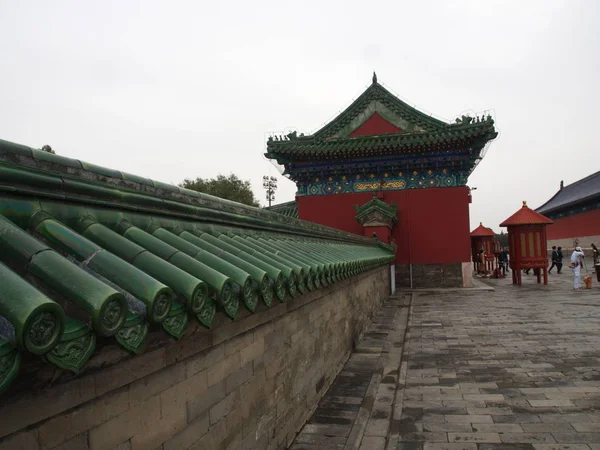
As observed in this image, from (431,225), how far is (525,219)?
12.7 ft

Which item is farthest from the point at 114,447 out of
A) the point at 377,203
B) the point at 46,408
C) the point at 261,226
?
the point at 377,203

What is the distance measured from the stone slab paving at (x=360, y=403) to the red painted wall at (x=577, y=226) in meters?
25.7

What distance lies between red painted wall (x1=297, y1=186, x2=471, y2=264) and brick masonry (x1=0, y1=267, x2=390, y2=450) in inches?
519

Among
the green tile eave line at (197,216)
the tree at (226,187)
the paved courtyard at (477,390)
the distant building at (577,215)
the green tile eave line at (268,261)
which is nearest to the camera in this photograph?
the green tile eave line at (197,216)

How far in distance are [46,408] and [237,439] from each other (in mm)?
1694

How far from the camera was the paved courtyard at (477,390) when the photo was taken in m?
4.40

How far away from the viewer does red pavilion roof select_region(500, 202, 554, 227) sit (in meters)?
17.4

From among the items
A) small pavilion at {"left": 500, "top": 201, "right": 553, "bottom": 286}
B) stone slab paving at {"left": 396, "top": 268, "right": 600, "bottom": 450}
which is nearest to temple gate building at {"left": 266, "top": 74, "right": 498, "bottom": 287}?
small pavilion at {"left": 500, "top": 201, "right": 553, "bottom": 286}

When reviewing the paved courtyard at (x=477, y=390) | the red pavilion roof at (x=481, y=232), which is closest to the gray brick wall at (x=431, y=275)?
the paved courtyard at (x=477, y=390)

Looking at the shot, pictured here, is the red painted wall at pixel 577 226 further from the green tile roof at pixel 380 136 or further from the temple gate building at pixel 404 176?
the green tile roof at pixel 380 136

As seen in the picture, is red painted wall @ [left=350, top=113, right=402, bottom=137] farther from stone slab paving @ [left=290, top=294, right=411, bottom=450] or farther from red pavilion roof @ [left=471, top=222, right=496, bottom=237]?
stone slab paving @ [left=290, top=294, right=411, bottom=450]

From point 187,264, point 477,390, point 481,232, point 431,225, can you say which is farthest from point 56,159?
point 481,232

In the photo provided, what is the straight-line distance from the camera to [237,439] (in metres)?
2.92

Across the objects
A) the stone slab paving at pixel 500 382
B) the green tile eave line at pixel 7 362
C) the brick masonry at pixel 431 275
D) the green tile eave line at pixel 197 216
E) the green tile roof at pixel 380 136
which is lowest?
the stone slab paving at pixel 500 382
